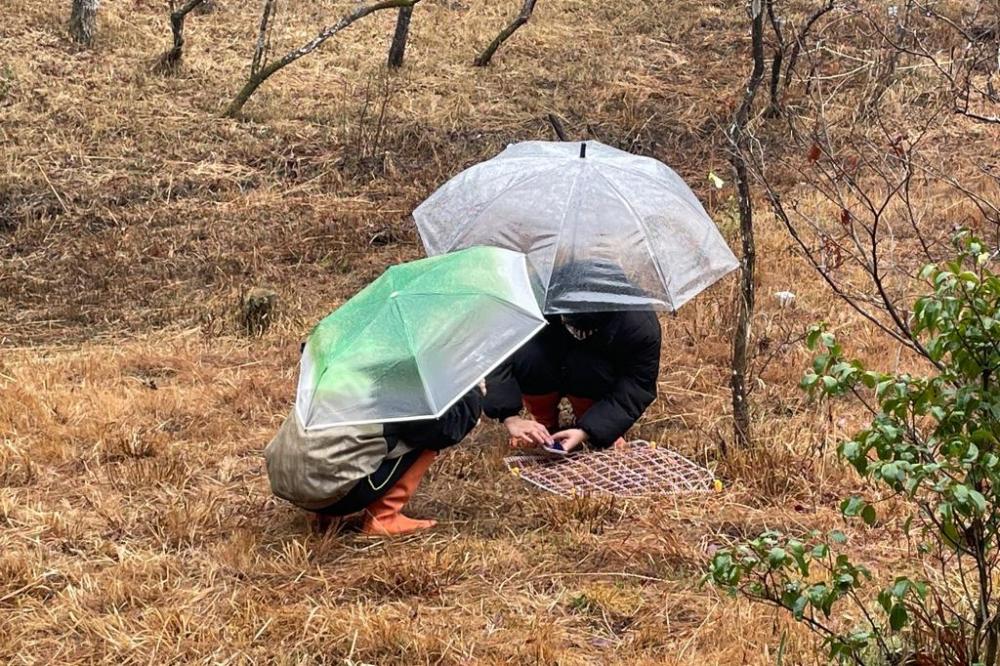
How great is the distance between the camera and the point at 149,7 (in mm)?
12812

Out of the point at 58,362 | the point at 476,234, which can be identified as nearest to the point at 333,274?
the point at 58,362

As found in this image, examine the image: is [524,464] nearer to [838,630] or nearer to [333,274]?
[838,630]

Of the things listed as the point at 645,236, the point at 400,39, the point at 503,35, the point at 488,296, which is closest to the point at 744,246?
the point at 645,236

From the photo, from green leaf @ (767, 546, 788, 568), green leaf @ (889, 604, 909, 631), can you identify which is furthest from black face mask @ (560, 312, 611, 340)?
green leaf @ (889, 604, 909, 631)

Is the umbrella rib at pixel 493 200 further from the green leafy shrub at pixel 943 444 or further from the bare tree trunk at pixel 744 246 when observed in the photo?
the green leafy shrub at pixel 943 444

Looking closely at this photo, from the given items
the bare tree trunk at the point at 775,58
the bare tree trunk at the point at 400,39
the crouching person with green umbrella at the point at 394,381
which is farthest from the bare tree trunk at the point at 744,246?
the bare tree trunk at the point at 400,39

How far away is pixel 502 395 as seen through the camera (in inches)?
190

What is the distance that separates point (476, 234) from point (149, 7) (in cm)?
934

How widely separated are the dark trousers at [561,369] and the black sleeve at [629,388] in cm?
8

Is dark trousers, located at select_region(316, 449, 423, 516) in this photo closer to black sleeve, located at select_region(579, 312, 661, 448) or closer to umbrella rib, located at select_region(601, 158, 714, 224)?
black sleeve, located at select_region(579, 312, 661, 448)

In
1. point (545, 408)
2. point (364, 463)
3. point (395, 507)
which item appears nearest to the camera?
point (364, 463)

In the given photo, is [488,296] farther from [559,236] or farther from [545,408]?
[545,408]

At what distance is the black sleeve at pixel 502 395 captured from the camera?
190 inches

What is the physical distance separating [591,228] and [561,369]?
626mm
